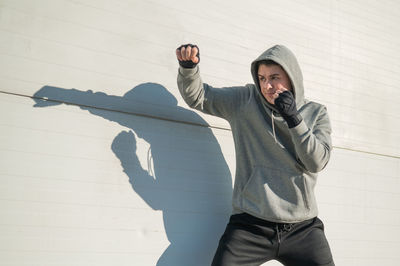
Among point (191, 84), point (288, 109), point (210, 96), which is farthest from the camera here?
point (210, 96)

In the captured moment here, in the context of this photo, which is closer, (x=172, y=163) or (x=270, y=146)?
(x=270, y=146)

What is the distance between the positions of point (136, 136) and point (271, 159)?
578 millimetres

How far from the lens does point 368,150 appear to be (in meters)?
2.24

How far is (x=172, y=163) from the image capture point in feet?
5.52

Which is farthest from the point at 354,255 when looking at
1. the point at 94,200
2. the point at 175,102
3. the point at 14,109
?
the point at 14,109

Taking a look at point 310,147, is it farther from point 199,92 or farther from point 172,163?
point 172,163

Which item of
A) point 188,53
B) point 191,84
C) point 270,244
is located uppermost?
point 188,53

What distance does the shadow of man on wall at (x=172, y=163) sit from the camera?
Answer: 1597 mm

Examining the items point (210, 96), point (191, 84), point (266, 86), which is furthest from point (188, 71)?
point (266, 86)

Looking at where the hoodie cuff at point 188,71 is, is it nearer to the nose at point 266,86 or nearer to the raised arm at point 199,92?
the raised arm at point 199,92

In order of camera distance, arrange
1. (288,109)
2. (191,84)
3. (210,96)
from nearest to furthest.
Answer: (288,109) → (191,84) → (210,96)

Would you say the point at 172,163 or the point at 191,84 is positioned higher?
the point at 191,84

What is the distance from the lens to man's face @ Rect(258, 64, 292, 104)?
1514 mm

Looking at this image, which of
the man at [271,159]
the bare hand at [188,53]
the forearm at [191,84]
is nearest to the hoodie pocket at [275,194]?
the man at [271,159]
